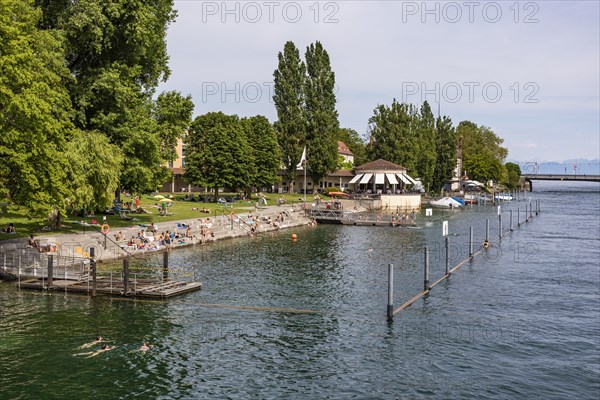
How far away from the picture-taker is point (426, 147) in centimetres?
14988

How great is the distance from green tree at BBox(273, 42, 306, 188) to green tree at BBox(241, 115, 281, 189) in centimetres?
298

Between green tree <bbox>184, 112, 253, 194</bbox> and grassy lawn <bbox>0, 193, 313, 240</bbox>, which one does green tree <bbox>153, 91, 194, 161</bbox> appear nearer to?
grassy lawn <bbox>0, 193, 313, 240</bbox>

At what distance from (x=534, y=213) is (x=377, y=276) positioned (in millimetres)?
92352

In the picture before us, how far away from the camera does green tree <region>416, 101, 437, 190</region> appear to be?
148m

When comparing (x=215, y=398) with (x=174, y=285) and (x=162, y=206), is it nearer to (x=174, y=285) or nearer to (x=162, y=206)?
(x=174, y=285)

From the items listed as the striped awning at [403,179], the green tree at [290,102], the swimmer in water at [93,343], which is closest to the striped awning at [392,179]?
the striped awning at [403,179]

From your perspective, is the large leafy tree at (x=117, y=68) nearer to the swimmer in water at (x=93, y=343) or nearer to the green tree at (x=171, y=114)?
the green tree at (x=171, y=114)

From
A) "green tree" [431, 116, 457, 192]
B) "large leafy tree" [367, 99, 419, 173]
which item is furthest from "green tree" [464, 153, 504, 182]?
"large leafy tree" [367, 99, 419, 173]

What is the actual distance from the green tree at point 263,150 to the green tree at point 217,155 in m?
6.20

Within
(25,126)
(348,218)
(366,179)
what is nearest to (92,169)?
(25,126)

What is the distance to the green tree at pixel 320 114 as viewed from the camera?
11488 centimetres

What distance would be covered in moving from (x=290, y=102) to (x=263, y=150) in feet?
38.7

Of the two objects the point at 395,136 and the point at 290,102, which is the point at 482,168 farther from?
the point at 290,102

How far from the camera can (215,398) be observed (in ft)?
71.8
